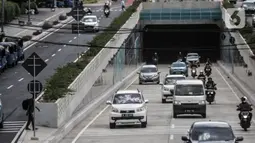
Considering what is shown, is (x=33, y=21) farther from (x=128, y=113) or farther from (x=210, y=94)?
(x=128, y=113)

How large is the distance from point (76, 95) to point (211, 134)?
19.5 meters

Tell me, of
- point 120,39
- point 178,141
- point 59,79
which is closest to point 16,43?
point 120,39

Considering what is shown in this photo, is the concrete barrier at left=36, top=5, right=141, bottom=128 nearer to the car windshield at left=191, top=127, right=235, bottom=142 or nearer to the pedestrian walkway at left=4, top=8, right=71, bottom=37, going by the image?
the car windshield at left=191, top=127, right=235, bottom=142

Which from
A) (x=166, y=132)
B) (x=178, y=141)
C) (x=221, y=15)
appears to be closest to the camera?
(x=178, y=141)

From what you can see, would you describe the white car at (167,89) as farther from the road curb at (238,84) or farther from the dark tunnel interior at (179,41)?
the dark tunnel interior at (179,41)

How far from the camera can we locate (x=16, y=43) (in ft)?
256

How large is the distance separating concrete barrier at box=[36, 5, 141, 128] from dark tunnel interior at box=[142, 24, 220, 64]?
35.2 metres

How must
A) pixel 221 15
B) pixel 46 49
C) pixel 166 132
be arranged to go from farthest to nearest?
pixel 221 15, pixel 46 49, pixel 166 132

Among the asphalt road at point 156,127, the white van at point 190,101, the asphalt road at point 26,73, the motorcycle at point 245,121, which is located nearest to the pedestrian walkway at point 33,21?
the asphalt road at point 26,73

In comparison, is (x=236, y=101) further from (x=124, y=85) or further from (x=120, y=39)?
(x=120, y=39)

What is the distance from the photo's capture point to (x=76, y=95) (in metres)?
44.7

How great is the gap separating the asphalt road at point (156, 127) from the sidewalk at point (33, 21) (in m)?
46.3

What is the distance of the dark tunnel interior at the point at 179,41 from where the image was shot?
355 feet

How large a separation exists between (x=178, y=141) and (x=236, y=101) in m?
22.8
